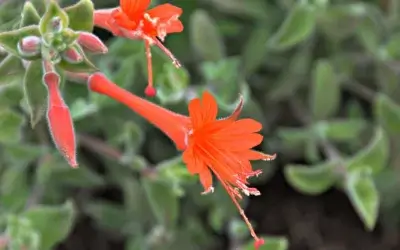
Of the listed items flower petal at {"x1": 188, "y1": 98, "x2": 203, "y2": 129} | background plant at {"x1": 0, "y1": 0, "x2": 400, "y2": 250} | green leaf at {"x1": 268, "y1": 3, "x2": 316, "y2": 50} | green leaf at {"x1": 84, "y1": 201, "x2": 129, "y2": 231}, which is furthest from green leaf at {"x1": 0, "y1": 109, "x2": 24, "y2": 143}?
green leaf at {"x1": 268, "y1": 3, "x2": 316, "y2": 50}

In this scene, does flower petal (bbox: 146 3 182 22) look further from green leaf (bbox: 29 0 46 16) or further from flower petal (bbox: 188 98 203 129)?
green leaf (bbox: 29 0 46 16)

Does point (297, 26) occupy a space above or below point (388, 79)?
above

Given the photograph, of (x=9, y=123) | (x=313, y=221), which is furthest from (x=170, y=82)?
(x=313, y=221)

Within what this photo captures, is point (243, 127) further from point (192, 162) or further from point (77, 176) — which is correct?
point (77, 176)

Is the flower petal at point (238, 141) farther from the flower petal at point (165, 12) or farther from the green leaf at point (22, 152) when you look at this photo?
the green leaf at point (22, 152)

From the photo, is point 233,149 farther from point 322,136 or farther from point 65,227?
point 322,136

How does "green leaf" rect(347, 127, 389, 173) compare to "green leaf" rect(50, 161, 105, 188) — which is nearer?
"green leaf" rect(347, 127, 389, 173)
